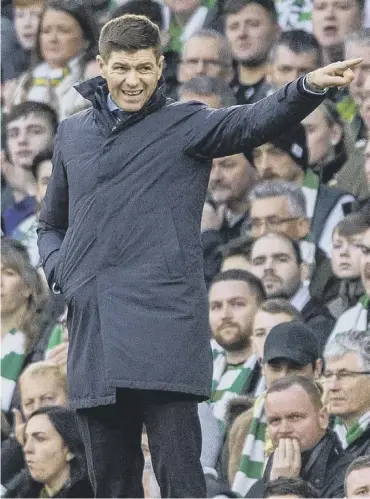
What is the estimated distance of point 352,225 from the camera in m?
7.25

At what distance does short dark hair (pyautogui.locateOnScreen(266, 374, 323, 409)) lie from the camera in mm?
6430

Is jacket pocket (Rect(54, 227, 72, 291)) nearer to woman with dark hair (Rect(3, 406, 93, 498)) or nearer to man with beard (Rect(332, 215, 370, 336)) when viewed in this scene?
woman with dark hair (Rect(3, 406, 93, 498))

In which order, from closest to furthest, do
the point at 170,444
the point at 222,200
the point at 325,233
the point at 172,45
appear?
the point at 170,444
the point at 325,233
the point at 222,200
the point at 172,45

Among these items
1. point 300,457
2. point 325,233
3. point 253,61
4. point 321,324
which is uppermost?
point 253,61

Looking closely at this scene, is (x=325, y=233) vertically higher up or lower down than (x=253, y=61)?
lower down

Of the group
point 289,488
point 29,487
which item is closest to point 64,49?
point 29,487

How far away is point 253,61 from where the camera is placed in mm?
8414

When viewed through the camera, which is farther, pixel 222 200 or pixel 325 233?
pixel 222 200

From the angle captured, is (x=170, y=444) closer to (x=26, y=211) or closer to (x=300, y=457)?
(x=300, y=457)

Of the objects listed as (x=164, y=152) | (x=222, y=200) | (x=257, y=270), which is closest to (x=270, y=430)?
(x=257, y=270)

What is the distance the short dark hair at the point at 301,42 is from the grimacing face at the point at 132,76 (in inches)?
150

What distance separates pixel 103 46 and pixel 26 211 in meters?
5.16

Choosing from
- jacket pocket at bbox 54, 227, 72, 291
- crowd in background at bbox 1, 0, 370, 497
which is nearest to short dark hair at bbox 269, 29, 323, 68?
crowd in background at bbox 1, 0, 370, 497

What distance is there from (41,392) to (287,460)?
1870 mm
